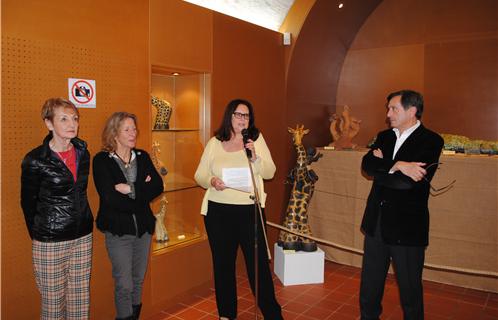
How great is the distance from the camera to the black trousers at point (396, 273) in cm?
273

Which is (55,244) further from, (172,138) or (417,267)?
(417,267)

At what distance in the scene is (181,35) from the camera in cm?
371

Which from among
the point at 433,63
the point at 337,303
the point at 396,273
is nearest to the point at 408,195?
the point at 396,273

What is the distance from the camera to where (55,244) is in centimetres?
256

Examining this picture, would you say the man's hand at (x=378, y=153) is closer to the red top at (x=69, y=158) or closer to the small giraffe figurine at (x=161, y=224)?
the small giraffe figurine at (x=161, y=224)

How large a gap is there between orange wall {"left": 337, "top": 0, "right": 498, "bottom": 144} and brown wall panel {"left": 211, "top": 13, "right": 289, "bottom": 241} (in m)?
1.35

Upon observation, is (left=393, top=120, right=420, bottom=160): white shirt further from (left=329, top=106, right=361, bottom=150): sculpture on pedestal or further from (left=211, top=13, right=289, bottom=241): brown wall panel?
(left=329, top=106, right=361, bottom=150): sculpture on pedestal

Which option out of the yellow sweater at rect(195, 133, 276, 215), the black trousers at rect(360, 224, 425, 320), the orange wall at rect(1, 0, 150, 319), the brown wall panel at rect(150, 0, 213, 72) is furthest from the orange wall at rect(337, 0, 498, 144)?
the orange wall at rect(1, 0, 150, 319)

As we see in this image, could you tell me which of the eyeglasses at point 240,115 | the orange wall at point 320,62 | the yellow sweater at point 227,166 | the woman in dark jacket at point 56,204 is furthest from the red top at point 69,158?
the orange wall at point 320,62

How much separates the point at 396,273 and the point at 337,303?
1279mm

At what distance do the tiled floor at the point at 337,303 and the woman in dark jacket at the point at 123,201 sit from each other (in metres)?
0.82

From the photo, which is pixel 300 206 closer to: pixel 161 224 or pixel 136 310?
pixel 161 224

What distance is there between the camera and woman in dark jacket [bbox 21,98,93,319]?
8.23ft

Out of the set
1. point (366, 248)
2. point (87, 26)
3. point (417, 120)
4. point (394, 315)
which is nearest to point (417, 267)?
point (366, 248)
